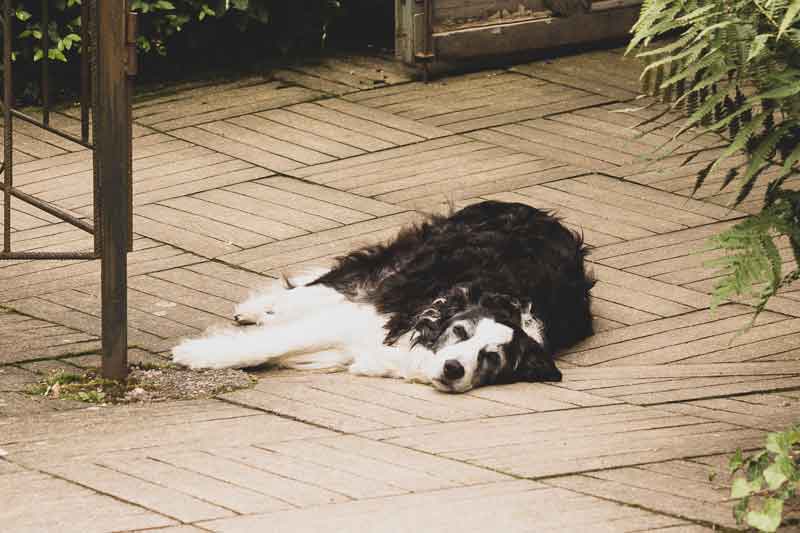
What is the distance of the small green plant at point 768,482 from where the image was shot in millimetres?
3174

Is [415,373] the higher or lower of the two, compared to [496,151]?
lower

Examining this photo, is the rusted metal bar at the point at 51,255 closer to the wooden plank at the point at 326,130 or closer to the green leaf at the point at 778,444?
the green leaf at the point at 778,444

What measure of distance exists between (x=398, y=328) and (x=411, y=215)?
1484 mm

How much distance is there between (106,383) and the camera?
187 inches

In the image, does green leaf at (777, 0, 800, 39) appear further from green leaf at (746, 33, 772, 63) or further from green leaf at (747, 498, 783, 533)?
green leaf at (747, 498, 783, 533)

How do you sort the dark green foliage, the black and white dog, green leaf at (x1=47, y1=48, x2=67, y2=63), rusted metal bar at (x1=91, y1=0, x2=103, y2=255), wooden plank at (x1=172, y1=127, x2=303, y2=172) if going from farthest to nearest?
the dark green foliage, green leaf at (x1=47, y1=48, x2=67, y2=63), wooden plank at (x1=172, y1=127, x2=303, y2=172), the black and white dog, rusted metal bar at (x1=91, y1=0, x2=103, y2=255)

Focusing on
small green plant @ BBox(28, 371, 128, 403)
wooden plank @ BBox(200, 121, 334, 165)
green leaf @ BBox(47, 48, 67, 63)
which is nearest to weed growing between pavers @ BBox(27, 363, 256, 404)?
small green plant @ BBox(28, 371, 128, 403)

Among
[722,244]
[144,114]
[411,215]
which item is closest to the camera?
[722,244]

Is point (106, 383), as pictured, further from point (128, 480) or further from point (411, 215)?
point (411, 215)

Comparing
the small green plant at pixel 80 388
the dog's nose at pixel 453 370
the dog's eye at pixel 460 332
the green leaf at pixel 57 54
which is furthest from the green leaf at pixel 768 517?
the green leaf at pixel 57 54

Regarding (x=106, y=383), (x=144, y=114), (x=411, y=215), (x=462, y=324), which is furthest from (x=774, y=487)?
(x=144, y=114)

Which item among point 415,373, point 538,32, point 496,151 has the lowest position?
point 415,373

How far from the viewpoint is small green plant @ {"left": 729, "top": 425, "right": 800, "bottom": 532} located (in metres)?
Answer: 3.17

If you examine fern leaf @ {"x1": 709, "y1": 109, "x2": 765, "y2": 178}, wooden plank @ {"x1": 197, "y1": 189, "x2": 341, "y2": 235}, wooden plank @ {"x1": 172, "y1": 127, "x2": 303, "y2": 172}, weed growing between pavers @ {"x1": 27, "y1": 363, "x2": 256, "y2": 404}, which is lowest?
weed growing between pavers @ {"x1": 27, "y1": 363, "x2": 256, "y2": 404}
